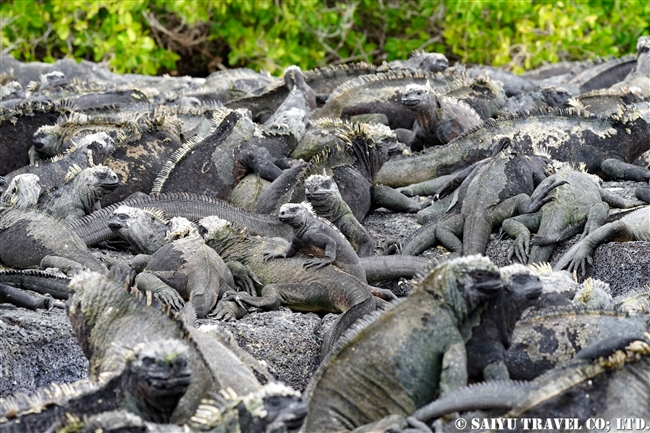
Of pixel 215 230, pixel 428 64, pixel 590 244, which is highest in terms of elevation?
pixel 215 230

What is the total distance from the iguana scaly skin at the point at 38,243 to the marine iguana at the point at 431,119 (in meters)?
2.65

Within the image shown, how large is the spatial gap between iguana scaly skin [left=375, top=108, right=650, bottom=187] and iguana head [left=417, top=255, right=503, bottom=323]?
349 centimetres

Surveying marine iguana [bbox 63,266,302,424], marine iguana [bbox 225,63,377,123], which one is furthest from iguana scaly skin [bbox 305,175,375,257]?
marine iguana [bbox 225,63,377,123]

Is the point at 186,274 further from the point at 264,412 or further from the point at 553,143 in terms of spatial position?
the point at 553,143

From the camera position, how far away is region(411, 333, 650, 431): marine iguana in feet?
12.1

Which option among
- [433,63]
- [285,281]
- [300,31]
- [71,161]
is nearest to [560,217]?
[285,281]

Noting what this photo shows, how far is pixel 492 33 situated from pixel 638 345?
1168cm

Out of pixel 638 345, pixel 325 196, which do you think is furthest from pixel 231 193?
pixel 638 345

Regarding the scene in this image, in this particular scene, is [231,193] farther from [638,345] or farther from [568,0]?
[568,0]

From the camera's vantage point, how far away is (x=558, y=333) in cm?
446

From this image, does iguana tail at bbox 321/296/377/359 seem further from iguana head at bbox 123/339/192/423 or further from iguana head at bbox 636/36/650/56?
iguana head at bbox 636/36/650/56

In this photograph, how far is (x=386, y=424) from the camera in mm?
3797

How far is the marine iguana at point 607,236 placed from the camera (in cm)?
598

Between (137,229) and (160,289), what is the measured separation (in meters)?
0.88
